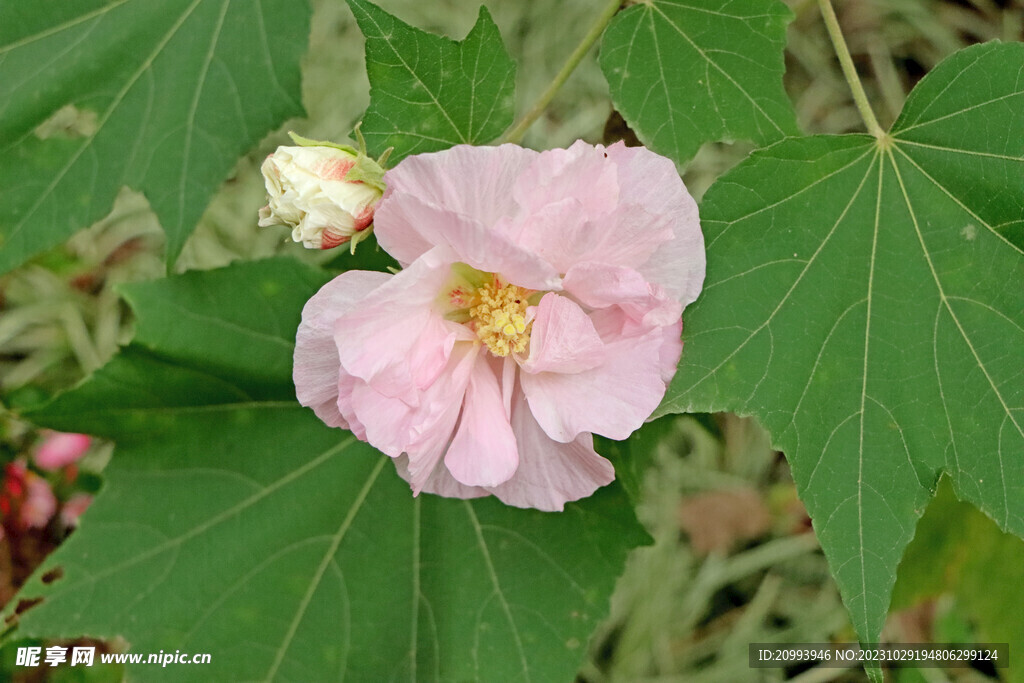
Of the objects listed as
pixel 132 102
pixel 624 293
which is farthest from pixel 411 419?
pixel 132 102

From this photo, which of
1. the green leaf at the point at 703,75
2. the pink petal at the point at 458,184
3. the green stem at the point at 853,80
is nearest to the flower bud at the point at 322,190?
the pink petal at the point at 458,184

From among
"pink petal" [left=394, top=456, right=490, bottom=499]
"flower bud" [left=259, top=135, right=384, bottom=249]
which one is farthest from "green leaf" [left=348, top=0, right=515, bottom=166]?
"pink petal" [left=394, top=456, right=490, bottom=499]

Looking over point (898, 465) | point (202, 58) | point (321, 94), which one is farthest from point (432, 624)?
point (321, 94)

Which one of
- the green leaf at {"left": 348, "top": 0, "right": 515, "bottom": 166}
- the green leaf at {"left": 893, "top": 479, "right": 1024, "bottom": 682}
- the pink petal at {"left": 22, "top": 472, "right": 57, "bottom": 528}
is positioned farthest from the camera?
the pink petal at {"left": 22, "top": 472, "right": 57, "bottom": 528}

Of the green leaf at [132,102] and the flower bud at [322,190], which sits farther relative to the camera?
the green leaf at [132,102]

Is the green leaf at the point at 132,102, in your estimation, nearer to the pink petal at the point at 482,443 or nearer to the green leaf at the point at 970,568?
the pink petal at the point at 482,443

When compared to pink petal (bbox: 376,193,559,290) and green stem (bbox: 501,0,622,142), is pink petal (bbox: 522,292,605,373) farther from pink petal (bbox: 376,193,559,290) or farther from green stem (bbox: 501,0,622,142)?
green stem (bbox: 501,0,622,142)
